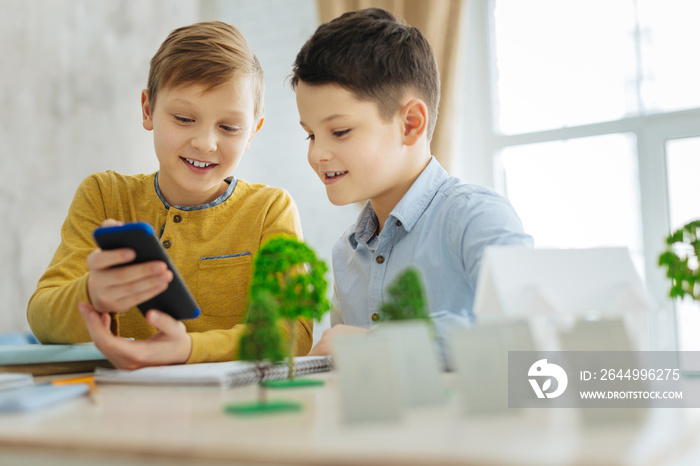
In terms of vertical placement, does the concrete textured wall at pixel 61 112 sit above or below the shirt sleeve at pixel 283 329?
above

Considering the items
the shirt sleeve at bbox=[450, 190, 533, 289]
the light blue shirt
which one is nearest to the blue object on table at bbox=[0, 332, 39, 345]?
the light blue shirt

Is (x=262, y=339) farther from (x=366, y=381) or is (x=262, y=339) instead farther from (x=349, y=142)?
(x=349, y=142)

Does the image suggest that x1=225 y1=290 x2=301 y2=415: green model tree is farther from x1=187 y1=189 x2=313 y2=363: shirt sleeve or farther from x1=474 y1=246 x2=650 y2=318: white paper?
x1=474 y1=246 x2=650 y2=318: white paper

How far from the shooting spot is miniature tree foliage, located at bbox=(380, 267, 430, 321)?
2.11ft

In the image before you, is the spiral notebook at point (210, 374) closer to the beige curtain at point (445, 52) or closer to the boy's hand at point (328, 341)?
the boy's hand at point (328, 341)

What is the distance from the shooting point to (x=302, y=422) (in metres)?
0.50

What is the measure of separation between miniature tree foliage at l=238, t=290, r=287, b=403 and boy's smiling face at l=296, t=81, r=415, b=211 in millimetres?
703

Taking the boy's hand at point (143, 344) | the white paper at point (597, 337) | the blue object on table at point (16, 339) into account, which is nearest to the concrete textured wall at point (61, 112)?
the blue object on table at point (16, 339)

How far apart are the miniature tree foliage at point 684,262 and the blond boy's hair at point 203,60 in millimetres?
947

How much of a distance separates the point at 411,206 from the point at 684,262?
1.88 feet

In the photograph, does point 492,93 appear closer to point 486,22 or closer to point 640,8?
point 486,22

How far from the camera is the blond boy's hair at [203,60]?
1.35 m

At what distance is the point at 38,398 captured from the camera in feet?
1.94

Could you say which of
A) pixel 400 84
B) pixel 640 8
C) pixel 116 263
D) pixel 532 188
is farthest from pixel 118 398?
pixel 640 8
